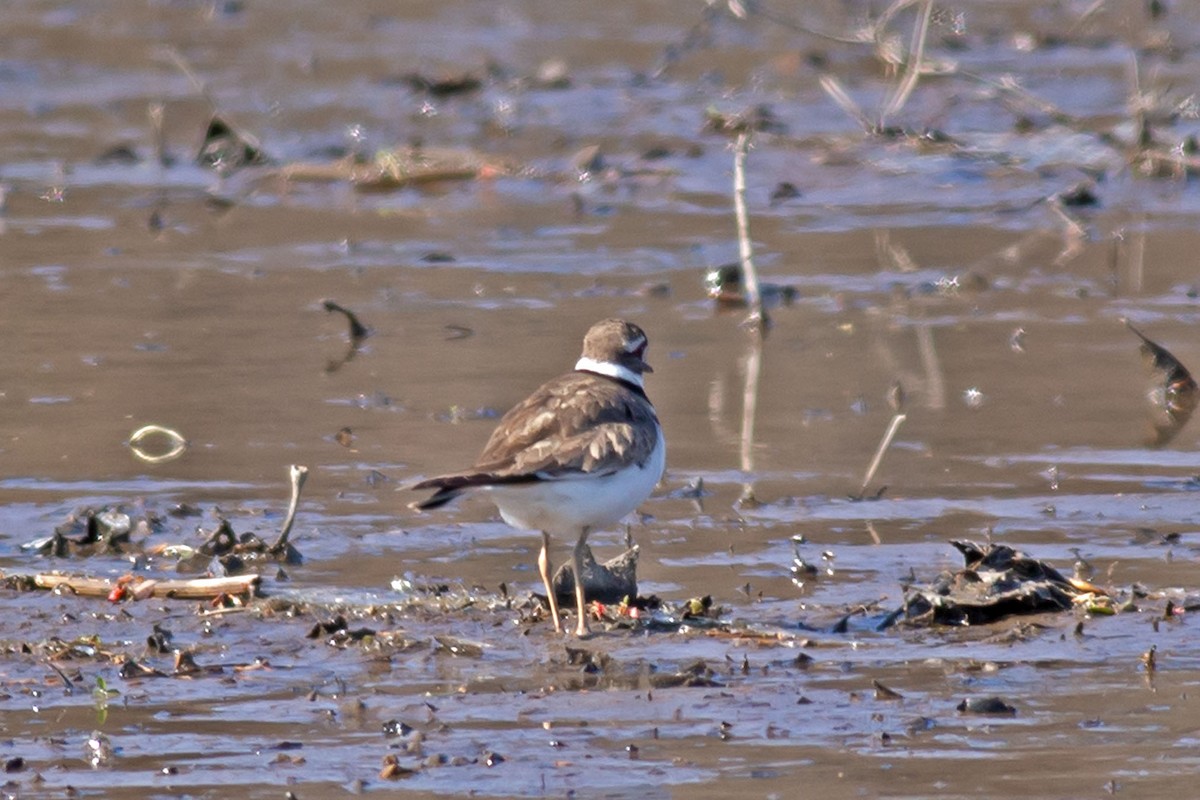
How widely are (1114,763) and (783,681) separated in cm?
100

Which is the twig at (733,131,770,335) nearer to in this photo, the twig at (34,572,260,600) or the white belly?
the white belly

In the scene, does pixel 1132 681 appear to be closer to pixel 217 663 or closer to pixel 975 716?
pixel 975 716

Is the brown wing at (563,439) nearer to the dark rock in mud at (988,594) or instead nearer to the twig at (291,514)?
the twig at (291,514)

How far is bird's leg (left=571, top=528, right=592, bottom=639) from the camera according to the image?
614 centimetres

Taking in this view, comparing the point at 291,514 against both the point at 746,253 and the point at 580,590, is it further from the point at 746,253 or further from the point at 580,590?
the point at 746,253

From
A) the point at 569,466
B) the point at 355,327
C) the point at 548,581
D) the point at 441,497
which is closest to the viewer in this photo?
the point at 441,497

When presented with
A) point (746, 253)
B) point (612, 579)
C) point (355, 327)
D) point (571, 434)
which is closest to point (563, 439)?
point (571, 434)

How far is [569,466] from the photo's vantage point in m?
6.05

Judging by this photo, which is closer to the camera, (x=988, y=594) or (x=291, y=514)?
(x=988, y=594)

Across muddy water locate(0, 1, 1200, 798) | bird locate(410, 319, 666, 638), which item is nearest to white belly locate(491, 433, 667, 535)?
bird locate(410, 319, 666, 638)

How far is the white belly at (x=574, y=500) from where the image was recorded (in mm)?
6070

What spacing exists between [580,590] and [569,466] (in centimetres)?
40

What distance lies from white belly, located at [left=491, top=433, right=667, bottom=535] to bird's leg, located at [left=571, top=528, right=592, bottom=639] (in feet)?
0.24

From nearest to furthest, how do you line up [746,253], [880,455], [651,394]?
[880,455]
[651,394]
[746,253]
